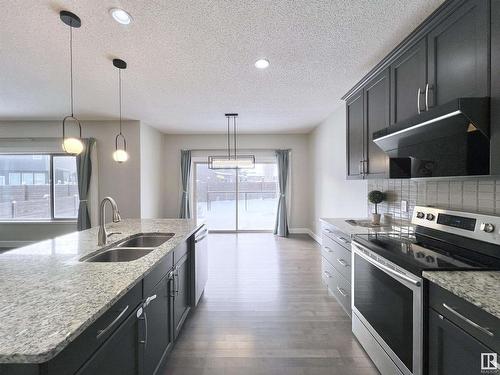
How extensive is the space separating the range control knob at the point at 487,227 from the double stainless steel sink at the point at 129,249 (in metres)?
2.25

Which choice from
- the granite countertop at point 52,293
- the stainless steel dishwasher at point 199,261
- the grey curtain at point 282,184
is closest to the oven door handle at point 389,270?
the granite countertop at point 52,293

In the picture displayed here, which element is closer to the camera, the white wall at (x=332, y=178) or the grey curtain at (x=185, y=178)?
the white wall at (x=332, y=178)

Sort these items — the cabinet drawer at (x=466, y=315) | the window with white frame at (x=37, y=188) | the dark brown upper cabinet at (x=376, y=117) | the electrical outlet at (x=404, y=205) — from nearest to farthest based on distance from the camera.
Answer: the cabinet drawer at (x=466, y=315), the dark brown upper cabinet at (x=376, y=117), the electrical outlet at (x=404, y=205), the window with white frame at (x=37, y=188)

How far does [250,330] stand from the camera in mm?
2258

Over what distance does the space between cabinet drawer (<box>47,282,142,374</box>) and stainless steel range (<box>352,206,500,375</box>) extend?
4.97 feet

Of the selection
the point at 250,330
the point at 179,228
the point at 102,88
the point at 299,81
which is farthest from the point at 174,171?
the point at 250,330

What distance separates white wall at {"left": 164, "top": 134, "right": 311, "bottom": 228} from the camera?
20.1ft

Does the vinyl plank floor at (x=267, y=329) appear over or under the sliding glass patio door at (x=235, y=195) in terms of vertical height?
under

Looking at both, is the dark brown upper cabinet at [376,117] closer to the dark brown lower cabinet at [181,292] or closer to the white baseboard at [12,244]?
the dark brown lower cabinet at [181,292]

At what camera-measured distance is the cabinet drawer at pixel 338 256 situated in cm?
228

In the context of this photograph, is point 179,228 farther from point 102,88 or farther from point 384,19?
point 384,19

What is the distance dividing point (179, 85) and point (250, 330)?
2.88 metres

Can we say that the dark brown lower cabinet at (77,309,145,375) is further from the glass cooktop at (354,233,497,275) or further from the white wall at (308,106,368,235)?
the white wall at (308,106,368,235)

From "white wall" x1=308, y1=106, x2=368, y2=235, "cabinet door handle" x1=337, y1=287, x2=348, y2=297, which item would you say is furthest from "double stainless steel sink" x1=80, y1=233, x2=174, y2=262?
"white wall" x1=308, y1=106, x2=368, y2=235
